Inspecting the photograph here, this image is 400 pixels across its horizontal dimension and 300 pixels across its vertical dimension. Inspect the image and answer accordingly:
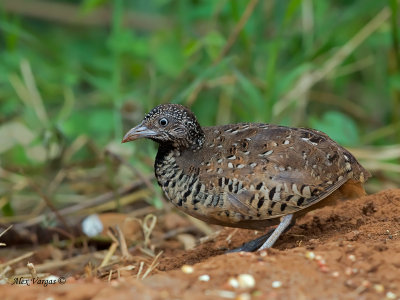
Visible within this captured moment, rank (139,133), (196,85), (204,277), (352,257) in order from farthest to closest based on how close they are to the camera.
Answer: (196,85), (139,133), (352,257), (204,277)

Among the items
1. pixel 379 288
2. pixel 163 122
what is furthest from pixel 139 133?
pixel 379 288

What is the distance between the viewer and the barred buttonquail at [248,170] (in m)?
3.99

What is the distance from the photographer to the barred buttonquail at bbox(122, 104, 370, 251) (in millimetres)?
3986

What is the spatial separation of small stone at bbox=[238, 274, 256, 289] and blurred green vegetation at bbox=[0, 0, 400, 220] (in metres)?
3.09

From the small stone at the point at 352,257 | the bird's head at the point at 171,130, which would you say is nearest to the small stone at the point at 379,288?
the small stone at the point at 352,257

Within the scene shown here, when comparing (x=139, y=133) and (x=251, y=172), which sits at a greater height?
(x=139, y=133)

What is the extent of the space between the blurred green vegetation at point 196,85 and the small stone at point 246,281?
10.1ft

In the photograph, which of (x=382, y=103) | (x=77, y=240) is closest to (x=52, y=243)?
(x=77, y=240)

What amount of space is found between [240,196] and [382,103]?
215 inches

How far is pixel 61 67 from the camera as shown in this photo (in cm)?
786

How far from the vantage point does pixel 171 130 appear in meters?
4.42

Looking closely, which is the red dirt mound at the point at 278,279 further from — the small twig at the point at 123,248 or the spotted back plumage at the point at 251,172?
the small twig at the point at 123,248

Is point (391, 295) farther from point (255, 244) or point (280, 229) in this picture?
point (255, 244)

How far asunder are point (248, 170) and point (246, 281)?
1.25m
